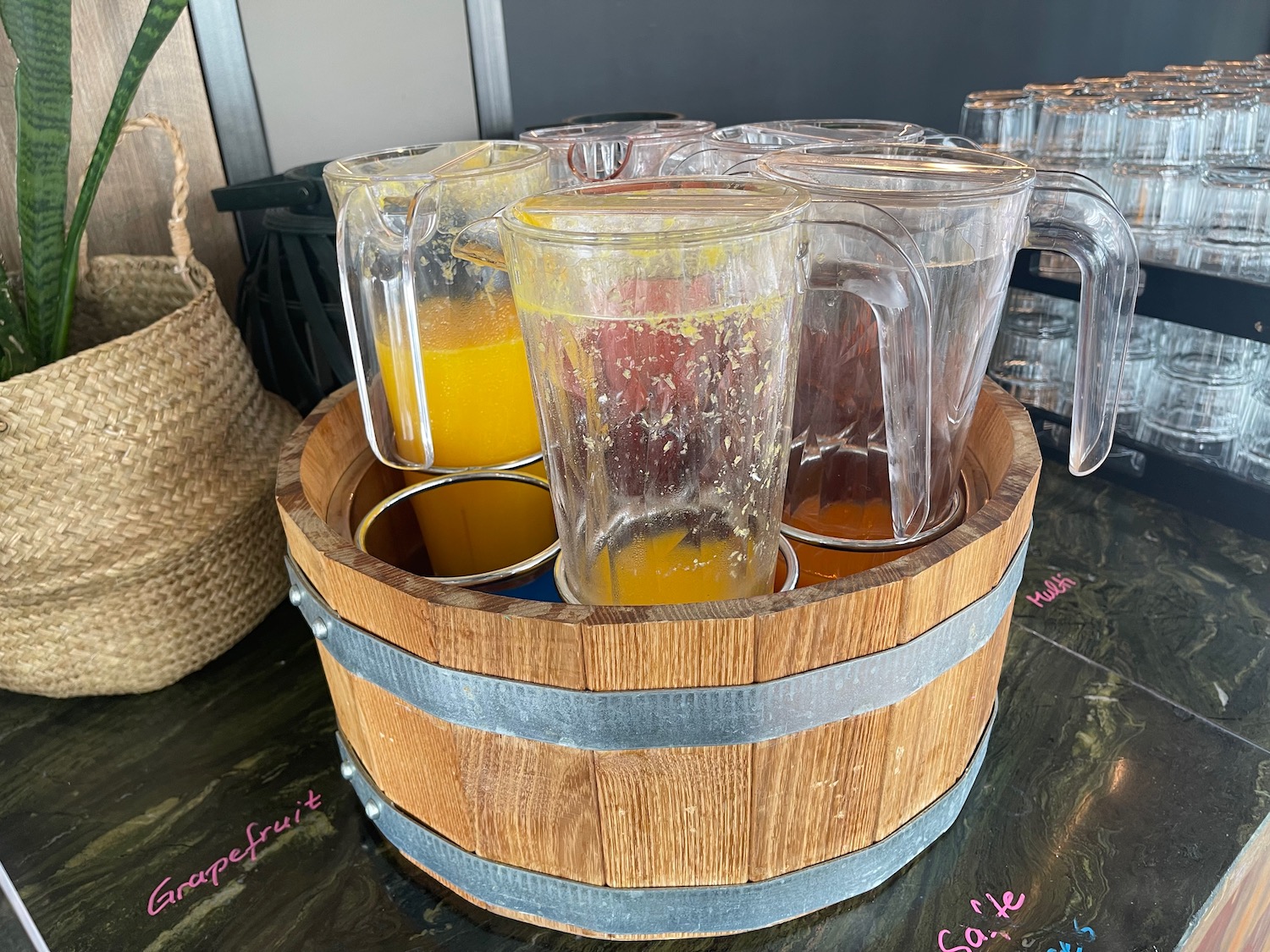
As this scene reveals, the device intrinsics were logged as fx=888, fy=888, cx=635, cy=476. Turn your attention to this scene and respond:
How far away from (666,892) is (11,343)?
1.86 ft

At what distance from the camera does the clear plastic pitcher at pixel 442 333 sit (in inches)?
20.0

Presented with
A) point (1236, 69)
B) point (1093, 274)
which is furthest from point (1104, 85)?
point (1093, 274)

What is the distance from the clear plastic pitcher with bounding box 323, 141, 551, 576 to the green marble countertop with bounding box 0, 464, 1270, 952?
0.20 m

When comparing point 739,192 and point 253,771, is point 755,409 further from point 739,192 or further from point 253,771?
point 253,771

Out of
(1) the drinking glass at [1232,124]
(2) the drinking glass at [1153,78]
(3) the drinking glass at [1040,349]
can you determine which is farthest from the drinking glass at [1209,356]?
(2) the drinking glass at [1153,78]

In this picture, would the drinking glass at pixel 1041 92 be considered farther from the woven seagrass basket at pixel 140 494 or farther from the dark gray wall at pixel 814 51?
the woven seagrass basket at pixel 140 494

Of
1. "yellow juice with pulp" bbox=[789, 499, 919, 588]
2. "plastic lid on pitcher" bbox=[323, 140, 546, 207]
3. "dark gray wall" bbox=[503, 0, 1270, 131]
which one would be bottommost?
"yellow juice with pulp" bbox=[789, 499, 919, 588]

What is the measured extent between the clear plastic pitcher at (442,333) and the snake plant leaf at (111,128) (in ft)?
0.46

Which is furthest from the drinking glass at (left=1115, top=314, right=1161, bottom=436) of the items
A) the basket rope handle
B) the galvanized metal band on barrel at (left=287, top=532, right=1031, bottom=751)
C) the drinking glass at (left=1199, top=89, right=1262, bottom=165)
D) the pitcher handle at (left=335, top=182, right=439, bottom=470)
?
the basket rope handle

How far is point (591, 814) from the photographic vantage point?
434 millimetres

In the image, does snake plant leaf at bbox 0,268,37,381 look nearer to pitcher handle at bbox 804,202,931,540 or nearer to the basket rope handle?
the basket rope handle

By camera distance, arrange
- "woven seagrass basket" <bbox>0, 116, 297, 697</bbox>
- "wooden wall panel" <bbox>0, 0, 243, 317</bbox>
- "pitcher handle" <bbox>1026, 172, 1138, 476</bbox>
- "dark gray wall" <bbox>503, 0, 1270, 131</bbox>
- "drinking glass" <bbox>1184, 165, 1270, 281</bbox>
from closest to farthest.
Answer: "pitcher handle" <bbox>1026, 172, 1138, 476</bbox> → "woven seagrass basket" <bbox>0, 116, 297, 697</bbox> → "wooden wall panel" <bbox>0, 0, 243, 317</bbox> → "drinking glass" <bbox>1184, 165, 1270, 281</bbox> → "dark gray wall" <bbox>503, 0, 1270, 131</bbox>

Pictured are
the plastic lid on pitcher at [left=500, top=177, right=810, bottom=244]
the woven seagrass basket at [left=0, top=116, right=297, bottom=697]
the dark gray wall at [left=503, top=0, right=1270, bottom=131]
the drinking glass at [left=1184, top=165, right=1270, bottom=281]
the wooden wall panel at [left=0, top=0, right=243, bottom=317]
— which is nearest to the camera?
the plastic lid on pitcher at [left=500, top=177, right=810, bottom=244]

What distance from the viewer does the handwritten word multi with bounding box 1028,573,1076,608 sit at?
78 cm
